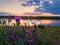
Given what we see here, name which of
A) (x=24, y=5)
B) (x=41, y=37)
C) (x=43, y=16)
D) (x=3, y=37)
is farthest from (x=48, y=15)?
(x=3, y=37)

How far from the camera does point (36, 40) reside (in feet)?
11.7

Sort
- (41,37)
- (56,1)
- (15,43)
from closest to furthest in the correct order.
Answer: (15,43)
(41,37)
(56,1)

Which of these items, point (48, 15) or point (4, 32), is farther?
point (48, 15)

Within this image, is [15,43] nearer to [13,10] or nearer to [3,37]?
[3,37]

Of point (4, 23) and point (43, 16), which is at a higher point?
point (4, 23)

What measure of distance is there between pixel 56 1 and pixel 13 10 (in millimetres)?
1346

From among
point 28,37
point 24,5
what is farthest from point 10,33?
point 24,5

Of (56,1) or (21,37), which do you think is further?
(56,1)

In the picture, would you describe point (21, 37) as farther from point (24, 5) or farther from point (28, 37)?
point (24, 5)

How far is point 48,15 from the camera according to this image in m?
8.07

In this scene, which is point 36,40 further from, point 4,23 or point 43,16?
point 43,16

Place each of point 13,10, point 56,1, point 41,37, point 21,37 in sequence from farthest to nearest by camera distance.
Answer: point 13,10, point 56,1, point 41,37, point 21,37

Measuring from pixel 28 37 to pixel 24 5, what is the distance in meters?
4.37

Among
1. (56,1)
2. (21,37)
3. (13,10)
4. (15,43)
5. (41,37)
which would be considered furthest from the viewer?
(13,10)
